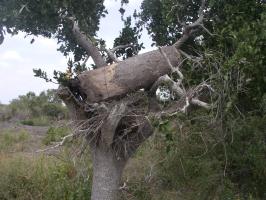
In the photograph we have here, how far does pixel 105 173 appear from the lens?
23.2 feet

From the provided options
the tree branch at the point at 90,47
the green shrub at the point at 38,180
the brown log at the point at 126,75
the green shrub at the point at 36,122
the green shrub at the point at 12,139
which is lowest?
the green shrub at the point at 38,180

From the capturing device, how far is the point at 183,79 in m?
6.30

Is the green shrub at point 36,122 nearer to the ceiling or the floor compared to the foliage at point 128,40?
nearer to the ceiling

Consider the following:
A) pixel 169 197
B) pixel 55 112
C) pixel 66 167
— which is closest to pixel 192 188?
pixel 169 197

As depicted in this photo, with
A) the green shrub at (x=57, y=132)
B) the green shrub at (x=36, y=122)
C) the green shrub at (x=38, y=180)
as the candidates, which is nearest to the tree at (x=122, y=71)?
the green shrub at (x=57, y=132)

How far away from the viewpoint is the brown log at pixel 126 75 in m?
6.16

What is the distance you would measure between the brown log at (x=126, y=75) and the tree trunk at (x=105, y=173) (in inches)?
41.9

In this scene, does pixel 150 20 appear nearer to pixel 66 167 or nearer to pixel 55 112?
pixel 66 167

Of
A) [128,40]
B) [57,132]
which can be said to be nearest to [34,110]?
[128,40]

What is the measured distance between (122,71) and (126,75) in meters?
0.07

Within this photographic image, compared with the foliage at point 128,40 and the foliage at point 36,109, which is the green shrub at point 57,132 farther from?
the foliage at point 36,109

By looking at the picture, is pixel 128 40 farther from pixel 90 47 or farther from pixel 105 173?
pixel 105 173

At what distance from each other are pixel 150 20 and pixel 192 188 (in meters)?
3.20

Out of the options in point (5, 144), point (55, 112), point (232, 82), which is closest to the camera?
point (232, 82)
